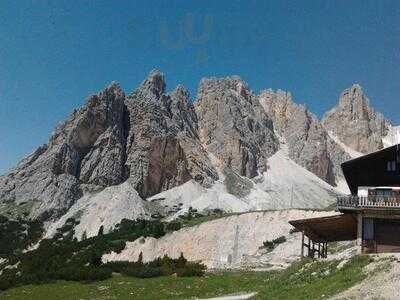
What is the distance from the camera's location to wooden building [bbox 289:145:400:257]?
130 ft

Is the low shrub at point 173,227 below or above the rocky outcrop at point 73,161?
below

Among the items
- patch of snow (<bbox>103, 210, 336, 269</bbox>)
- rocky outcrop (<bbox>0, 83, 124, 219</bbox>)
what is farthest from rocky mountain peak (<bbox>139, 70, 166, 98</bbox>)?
Result: patch of snow (<bbox>103, 210, 336, 269</bbox>)

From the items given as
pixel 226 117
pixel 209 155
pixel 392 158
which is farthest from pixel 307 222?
pixel 226 117

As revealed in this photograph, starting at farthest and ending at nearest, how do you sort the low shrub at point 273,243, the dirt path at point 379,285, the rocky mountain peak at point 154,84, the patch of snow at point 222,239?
the rocky mountain peak at point 154,84 < the patch of snow at point 222,239 < the low shrub at point 273,243 < the dirt path at point 379,285

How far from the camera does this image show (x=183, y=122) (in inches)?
7082

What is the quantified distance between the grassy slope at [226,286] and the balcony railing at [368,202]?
565 centimetres

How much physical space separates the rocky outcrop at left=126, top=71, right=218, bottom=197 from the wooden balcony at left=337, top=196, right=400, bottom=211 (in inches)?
4569

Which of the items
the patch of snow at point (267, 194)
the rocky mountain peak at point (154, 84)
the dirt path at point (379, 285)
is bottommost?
the dirt path at point (379, 285)

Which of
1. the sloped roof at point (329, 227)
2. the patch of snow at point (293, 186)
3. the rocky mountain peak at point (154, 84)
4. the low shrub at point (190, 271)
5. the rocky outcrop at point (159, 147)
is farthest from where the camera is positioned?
the rocky mountain peak at point (154, 84)

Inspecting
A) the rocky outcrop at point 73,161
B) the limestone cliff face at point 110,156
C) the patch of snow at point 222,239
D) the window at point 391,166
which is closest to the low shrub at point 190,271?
the window at point 391,166

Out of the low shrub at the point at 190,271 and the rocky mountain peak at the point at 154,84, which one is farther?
the rocky mountain peak at the point at 154,84

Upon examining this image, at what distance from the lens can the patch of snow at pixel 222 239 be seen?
81250mm

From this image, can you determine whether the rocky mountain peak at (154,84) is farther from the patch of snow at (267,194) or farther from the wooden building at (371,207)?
the wooden building at (371,207)

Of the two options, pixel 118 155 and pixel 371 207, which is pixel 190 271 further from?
pixel 118 155
